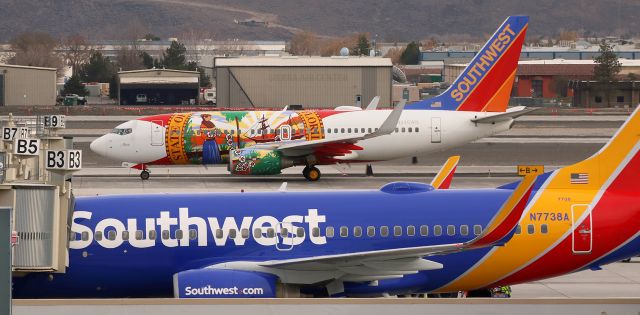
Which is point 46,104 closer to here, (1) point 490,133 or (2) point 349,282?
(1) point 490,133

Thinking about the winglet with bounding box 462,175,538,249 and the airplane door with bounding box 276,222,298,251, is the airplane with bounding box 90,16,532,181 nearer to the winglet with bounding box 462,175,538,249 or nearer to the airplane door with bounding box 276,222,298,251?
the airplane door with bounding box 276,222,298,251

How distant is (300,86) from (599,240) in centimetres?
7618

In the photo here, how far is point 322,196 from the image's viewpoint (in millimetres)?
25188

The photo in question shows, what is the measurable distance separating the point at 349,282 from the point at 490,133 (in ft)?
108

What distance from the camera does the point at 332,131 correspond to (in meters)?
55.6

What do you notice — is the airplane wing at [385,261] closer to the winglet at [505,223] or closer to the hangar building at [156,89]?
the winglet at [505,223]

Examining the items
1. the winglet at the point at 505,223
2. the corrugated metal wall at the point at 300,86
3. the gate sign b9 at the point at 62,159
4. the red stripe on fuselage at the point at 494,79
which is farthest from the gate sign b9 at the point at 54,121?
the corrugated metal wall at the point at 300,86

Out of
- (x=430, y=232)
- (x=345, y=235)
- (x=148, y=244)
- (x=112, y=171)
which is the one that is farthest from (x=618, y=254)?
(x=112, y=171)

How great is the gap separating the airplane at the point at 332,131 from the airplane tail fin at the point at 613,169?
2778 cm

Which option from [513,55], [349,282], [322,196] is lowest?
[349,282]

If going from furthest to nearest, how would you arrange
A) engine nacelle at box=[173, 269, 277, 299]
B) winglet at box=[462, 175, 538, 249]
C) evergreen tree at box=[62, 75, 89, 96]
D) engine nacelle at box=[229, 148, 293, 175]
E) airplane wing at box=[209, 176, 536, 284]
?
1. evergreen tree at box=[62, 75, 89, 96]
2. engine nacelle at box=[229, 148, 293, 175]
3. engine nacelle at box=[173, 269, 277, 299]
4. airplane wing at box=[209, 176, 536, 284]
5. winglet at box=[462, 175, 538, 249]

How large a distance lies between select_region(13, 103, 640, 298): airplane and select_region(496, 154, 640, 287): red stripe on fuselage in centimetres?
2

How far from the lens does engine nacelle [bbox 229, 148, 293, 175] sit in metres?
52.9

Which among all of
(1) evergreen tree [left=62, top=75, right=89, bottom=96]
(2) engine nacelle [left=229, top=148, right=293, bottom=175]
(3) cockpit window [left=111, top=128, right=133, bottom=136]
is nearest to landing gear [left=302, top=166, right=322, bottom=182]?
(2) engine nacelle [left=229, top=148, right=293, bottom=175]
